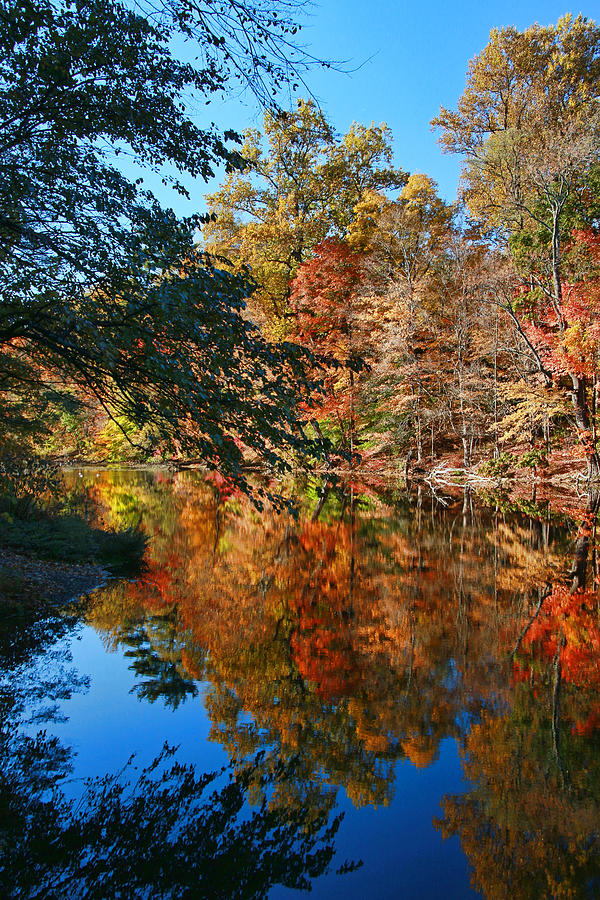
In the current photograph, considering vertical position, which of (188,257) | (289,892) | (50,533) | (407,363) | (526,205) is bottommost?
(289,892)

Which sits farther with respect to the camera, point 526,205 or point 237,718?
point 526,205

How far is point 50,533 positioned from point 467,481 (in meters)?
16.0

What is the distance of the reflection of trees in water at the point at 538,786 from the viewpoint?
11.0 feet

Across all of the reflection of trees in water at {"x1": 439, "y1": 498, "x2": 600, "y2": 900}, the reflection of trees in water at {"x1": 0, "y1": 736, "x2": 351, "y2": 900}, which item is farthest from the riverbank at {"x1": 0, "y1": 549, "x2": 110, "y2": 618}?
the reflection of trees in water at {"x1": 439, "y1": 498, "x2": 600, "y2": 900}

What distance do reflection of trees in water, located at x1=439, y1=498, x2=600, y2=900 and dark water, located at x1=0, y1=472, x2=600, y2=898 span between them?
0.05 feet

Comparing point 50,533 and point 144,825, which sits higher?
point 50,533

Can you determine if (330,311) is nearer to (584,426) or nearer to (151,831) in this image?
(584,426)

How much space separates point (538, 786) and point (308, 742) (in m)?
1.67

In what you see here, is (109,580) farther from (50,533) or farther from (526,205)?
(526,205)

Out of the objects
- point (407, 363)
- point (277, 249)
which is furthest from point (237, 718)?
point (277, 249)

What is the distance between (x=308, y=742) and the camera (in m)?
4.57

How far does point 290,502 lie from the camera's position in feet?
15.3

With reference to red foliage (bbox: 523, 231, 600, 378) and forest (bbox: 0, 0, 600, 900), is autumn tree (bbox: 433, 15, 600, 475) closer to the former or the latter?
red foliage (bbox: 523, 231, 600, 378)

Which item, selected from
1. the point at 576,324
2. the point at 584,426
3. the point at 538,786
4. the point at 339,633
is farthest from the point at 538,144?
the point at 538,786
